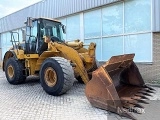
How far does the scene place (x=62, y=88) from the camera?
6.29 m

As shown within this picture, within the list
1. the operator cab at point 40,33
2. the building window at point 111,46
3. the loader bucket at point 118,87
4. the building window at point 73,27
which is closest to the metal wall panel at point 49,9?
the building window at point 73,27

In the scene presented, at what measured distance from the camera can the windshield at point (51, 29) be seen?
27.7ft

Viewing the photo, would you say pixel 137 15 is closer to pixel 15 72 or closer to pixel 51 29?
pixel 51 29

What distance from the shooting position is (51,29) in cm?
873

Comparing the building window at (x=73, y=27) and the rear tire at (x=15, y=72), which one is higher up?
the building window at (x=73, y=27)

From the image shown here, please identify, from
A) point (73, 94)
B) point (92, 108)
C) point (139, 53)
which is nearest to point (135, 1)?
point (139, 53)

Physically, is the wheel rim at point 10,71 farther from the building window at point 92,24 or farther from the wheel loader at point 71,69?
the building window at point 92,24

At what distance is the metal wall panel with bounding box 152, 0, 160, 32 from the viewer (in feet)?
27.3

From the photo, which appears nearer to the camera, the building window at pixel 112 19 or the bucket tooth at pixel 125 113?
the bucket tooth at pixel 125 113

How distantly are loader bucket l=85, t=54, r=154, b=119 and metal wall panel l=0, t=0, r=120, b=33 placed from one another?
Result: 492cm

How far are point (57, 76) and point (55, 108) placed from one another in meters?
1.35

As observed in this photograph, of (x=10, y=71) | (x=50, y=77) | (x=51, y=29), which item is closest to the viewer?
(x=50, y=77)

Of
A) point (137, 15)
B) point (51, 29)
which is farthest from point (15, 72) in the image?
point (137, 15)

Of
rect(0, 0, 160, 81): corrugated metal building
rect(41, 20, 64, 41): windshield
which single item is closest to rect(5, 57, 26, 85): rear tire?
rect(41, 20, 64, 41): windshield
